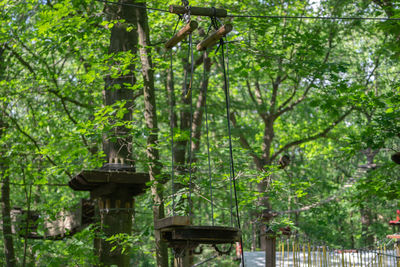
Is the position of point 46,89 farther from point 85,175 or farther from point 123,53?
point 85,175

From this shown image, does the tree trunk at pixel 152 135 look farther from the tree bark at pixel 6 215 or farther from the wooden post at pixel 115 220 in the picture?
the tree bark at pixel 6 215

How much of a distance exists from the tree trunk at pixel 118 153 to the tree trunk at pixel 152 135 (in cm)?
22

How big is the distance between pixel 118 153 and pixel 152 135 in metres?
0.52

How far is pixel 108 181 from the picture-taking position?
6129 mm

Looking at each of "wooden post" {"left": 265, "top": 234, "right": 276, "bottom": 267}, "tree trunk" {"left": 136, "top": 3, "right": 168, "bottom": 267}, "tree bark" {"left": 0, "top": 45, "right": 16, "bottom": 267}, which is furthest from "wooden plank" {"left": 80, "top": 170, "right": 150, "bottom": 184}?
"tree bark" {"left": 0, "top": 45, "right": 16, "bottom": 267}

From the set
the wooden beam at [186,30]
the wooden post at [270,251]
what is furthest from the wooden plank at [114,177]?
the wooden post at [270,251]

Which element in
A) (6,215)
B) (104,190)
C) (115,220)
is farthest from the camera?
(6,215)

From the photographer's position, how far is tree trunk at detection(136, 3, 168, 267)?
21.3ft

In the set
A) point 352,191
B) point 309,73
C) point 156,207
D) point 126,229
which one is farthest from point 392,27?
point 352,191

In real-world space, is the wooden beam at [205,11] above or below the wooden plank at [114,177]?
above

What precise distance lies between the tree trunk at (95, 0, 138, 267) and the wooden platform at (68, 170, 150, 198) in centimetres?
12

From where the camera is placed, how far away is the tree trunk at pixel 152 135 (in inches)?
256

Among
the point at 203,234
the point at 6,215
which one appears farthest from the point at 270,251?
the point at 203,234

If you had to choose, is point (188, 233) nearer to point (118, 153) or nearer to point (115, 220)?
point (115, 220)
